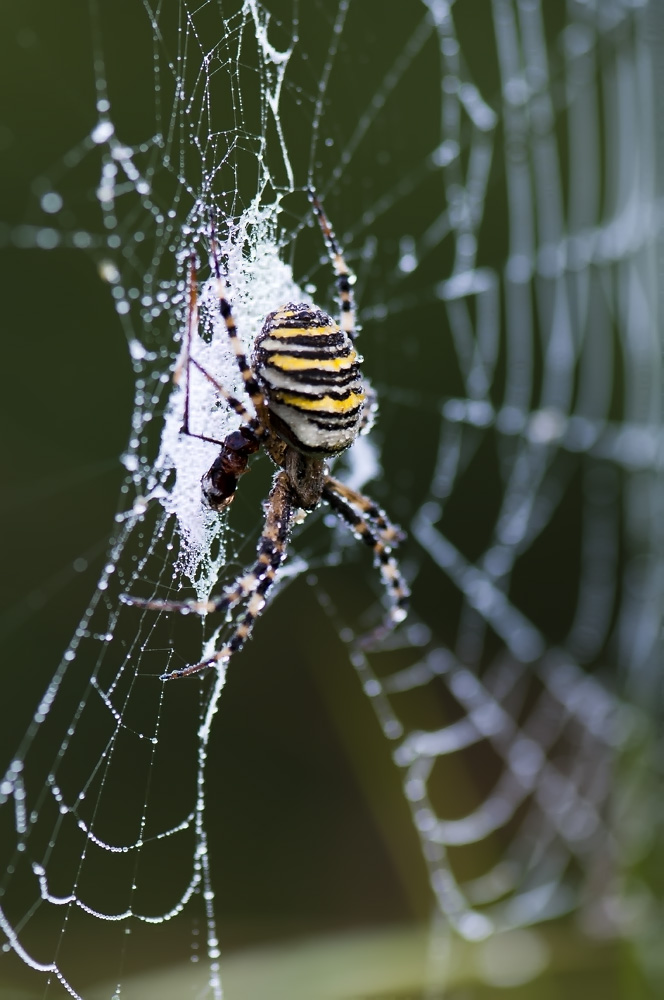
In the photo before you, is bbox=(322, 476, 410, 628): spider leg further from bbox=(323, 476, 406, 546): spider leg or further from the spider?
the spider

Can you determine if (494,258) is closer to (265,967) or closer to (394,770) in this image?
(394,770)

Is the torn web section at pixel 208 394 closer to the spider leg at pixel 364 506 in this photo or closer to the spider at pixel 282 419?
the spider at pixel 282 419

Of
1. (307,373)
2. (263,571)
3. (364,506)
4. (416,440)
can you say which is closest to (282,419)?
(307,373)

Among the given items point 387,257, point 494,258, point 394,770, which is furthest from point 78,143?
point 394,770

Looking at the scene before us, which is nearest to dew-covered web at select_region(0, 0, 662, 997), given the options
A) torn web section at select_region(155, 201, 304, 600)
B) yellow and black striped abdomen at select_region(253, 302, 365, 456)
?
torn web section at select_region(155, 201, 304, 600)

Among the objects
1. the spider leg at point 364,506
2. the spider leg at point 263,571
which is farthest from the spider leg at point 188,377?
the spider leg at point 364,506
